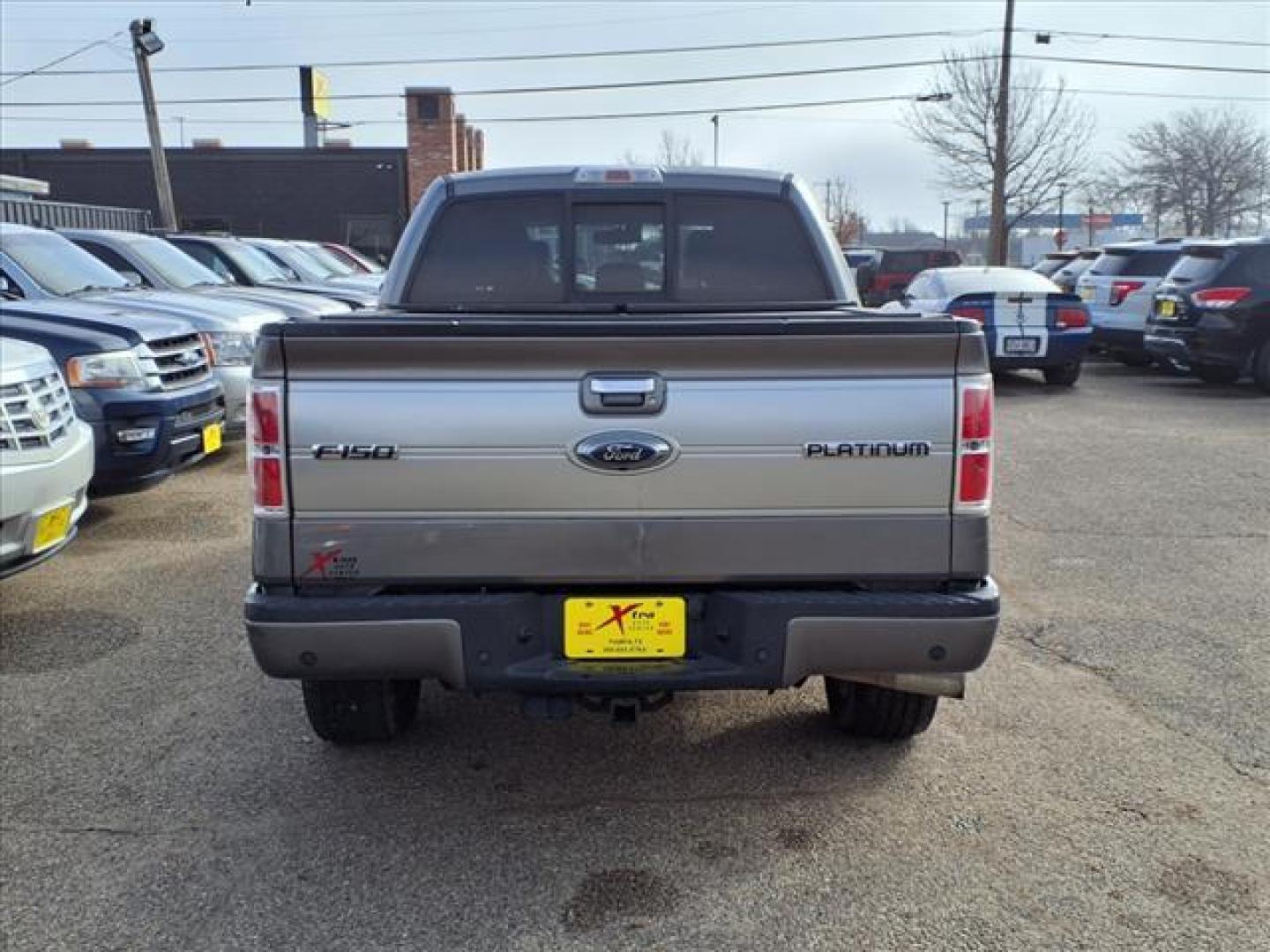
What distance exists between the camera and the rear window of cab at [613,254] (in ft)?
14.6

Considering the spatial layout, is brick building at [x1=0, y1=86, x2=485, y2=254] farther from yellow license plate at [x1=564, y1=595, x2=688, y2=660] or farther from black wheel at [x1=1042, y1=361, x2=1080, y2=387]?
yellow license plate at [x1=564, y1=595, x2=688, y2=660]

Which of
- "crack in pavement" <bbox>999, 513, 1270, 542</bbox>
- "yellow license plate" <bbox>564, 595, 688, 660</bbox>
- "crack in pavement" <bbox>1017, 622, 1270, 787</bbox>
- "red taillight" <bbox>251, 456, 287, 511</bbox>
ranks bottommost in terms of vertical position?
"crack in pavement" <bbox>1017, 622, 1270, 787</bbox>

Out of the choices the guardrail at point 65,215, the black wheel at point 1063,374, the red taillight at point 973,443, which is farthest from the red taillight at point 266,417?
the guardrail at point 65,215

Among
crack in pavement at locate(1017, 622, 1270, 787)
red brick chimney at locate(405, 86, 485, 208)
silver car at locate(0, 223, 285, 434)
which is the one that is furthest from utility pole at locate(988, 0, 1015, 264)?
crack in pavement at locate(1017, 622, 1270, 787)

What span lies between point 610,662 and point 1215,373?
41.9ft

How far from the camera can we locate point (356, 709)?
380 centimetres

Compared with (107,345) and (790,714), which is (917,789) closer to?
(790,714)

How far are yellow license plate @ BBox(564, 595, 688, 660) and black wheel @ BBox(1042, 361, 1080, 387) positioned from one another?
38.8ft

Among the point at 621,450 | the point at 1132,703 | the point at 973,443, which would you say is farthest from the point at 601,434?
the point at 1132,703

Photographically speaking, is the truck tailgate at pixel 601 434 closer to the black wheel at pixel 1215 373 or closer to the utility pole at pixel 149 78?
the black wheel at pixel 1215 373

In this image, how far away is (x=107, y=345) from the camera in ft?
22.4

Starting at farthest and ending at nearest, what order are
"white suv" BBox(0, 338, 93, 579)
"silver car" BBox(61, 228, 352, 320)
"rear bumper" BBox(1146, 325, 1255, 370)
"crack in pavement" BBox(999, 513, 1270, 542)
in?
"rear bumper" BBox(1146, 325, 1255, 370)
"silver car" BBox(61, 228, 352, 320)
"crack in pavement" BBox(999, 513, 1270, 542)
"white suv" BBox(0, 338, 93, 579)

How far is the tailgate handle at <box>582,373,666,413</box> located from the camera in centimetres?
293

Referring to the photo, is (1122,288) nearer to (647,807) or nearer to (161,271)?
(161,271)
